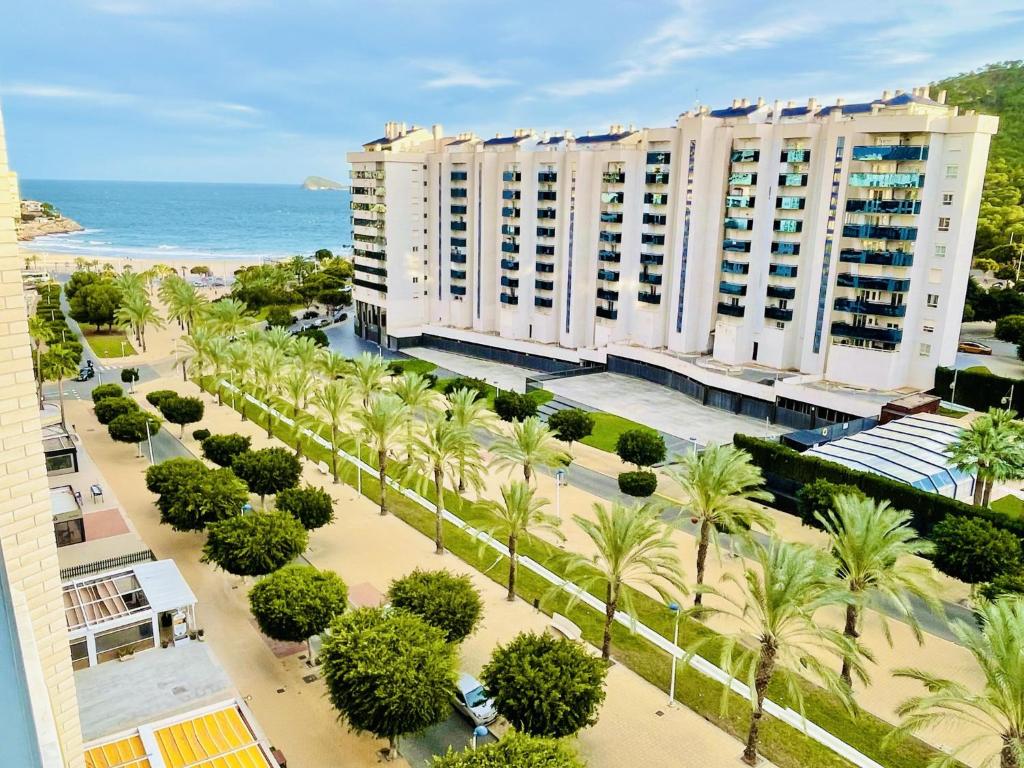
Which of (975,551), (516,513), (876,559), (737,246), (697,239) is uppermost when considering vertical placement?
(697,239)

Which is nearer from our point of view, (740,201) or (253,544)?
(253,544)

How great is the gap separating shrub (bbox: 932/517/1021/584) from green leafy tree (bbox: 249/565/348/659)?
2324 centimetres

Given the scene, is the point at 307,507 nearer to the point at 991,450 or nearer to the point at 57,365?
the point at 991,450

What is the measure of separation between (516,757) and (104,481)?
33.5 m

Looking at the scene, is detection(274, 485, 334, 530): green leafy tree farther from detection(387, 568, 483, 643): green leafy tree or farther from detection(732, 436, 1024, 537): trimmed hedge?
detection(732, 436, 1024, 537): trimmed hedge

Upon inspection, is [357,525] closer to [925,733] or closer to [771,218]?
[925,733]

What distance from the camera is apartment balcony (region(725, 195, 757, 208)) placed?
6002 cm

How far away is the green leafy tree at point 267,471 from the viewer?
37688mm

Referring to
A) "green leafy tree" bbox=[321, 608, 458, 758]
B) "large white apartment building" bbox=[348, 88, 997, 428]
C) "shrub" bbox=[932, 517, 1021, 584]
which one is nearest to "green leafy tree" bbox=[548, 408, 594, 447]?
"large white apartment building" bbox=[348, 88, 997, 428]

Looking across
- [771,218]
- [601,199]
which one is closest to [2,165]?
[771,218]

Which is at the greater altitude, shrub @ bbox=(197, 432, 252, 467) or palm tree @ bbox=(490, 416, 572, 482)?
palm tree @ bbox=(490, 416, 572, 482)

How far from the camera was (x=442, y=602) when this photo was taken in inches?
999

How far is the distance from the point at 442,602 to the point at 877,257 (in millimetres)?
42251

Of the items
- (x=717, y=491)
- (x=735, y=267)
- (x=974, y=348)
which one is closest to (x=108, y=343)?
(x=735, y=267)
